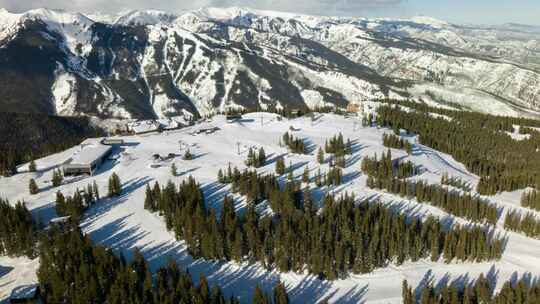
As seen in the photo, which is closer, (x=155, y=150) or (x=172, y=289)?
(x=172, y=289)

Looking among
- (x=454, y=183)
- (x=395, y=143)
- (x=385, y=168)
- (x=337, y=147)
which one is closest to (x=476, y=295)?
(x=385, y=168)

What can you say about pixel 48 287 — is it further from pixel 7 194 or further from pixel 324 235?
pixel 7 194

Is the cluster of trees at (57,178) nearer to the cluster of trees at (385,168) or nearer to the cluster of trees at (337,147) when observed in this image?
the cluster of trees at (337,147)

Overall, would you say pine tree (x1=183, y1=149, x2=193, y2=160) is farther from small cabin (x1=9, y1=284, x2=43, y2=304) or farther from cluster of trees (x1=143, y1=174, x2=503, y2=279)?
small cabin (x1=9, y1=284, x2=43, y2=304)

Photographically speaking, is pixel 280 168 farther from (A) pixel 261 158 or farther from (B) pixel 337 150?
(B) pixel 337 150

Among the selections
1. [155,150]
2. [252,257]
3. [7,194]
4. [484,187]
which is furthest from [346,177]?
[7,194]

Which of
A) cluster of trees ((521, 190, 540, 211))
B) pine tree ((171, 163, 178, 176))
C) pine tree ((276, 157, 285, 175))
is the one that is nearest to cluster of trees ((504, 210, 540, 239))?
cluster of trees ((521, 190, 540, 211))
